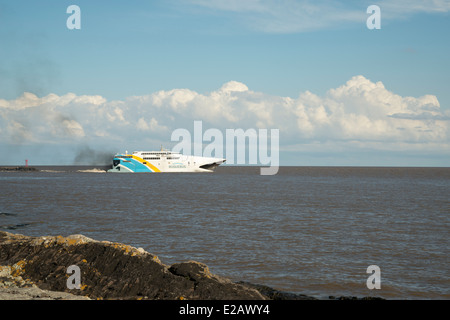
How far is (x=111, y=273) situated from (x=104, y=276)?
0.72 feet

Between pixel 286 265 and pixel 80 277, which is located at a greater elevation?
pixel 80 277

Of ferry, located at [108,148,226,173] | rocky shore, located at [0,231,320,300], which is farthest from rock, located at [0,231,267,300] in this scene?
ferry, located at [108,148,226,173]

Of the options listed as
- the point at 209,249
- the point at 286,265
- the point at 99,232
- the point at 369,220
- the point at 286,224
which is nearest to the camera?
the point at 286,265

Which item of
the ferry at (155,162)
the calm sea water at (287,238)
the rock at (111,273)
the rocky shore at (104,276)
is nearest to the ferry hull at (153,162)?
the ferry at (155,162)

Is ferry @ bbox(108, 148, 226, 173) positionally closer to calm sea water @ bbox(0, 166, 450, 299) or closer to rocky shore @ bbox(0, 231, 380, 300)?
calm sea water @ bbox(0, 166, 450, 299)

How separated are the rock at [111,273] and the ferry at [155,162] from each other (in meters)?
121

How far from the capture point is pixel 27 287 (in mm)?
10836

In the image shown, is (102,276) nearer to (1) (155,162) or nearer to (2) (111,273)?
(2) (111,273)

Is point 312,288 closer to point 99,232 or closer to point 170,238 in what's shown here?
point 170,238

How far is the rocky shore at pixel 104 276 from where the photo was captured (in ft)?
33.9

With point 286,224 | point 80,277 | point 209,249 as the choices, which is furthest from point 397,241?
point 80,277

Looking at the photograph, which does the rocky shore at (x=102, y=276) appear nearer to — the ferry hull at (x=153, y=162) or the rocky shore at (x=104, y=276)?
the rocky shore at (x=104, y=276)

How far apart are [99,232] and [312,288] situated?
599 inches

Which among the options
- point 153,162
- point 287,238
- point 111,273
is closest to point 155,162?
point 153,162
